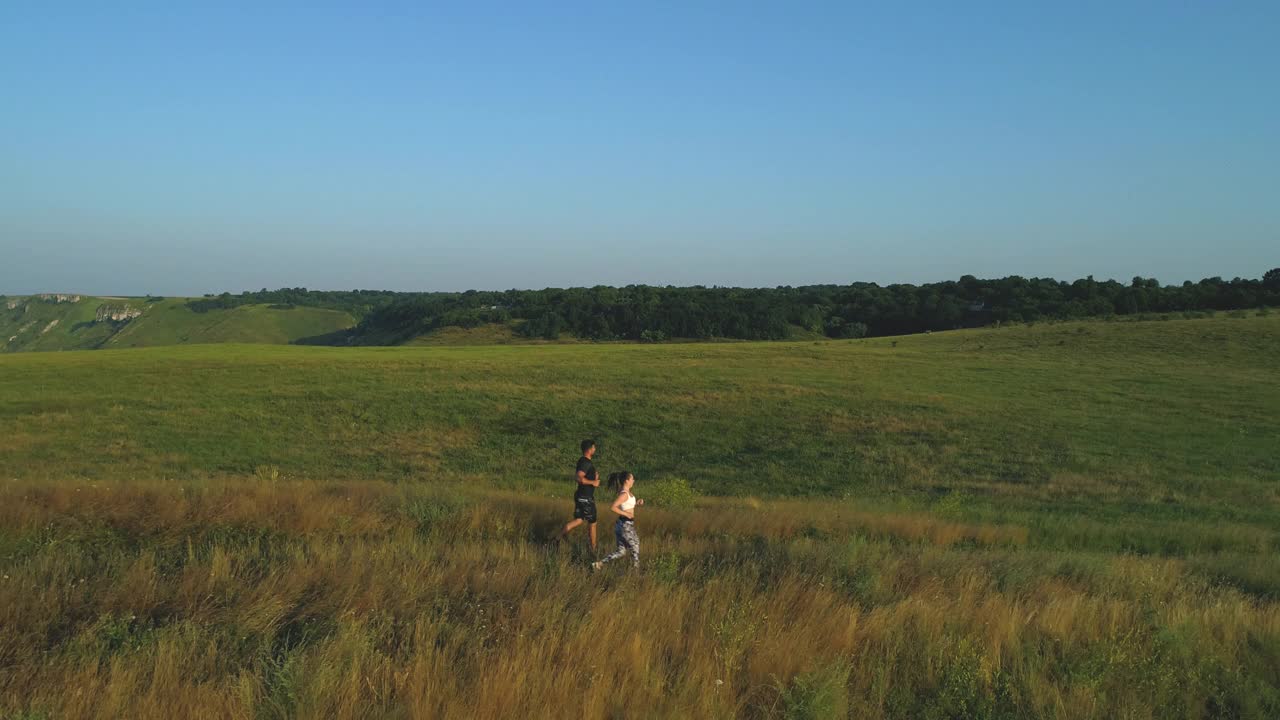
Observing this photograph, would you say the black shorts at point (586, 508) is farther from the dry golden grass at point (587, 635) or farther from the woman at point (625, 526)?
the dry golden grass at point (587, 635)

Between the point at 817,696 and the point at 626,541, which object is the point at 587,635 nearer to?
the point at 817,696

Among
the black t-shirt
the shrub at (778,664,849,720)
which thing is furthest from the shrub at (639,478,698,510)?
the shrub at (778,664,849,720)

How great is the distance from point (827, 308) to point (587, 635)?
119 meters

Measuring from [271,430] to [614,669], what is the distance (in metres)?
26.7

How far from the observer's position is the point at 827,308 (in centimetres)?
11931

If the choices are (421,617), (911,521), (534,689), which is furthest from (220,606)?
(911,521)

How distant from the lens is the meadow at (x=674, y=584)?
4.44 m

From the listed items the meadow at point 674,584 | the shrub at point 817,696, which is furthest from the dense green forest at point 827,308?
the shrub at point 817,696

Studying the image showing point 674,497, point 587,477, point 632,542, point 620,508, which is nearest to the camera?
point 632,542

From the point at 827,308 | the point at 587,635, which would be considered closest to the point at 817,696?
the point at 587,635

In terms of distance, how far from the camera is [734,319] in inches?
4414

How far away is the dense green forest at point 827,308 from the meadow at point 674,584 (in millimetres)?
63870

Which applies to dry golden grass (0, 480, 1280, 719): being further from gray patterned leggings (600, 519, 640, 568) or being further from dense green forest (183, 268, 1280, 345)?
dense green forest (183, 268, 1280, 345)

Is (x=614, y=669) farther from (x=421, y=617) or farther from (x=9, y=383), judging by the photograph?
(x=9, y=383)
